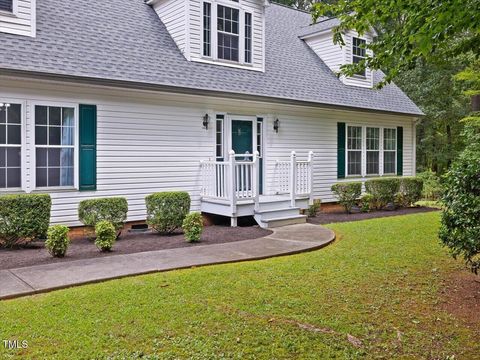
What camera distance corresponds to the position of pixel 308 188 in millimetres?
11328

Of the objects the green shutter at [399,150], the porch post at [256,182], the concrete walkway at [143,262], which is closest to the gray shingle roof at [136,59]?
the green shutter at [399,150]

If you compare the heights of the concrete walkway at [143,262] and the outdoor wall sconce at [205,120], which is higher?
the outdoor wall sconce at [205,120]

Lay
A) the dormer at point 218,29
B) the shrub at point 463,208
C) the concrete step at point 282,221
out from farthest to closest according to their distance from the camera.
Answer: the dormer at point 218,29 < the concrete step at point 282,221 < the shrub at point 463,208

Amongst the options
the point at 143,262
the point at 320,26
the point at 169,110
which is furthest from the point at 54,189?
the point at 320,26

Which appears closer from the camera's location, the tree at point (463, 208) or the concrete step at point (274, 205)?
the tree at point (463, 208)

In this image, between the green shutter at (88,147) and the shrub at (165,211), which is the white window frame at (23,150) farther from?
the shrub at (165,211)

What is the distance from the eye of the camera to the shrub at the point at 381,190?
1318 centimetres

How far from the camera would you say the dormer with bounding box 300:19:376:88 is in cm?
1448

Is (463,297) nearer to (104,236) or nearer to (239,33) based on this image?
(104,236)

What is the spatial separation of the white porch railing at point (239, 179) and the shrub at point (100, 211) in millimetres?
2351

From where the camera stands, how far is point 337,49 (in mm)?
14594

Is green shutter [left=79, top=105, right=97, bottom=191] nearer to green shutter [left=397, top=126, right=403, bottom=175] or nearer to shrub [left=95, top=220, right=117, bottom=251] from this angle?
shrub [left=95, top=220, right=117, bottom=251]

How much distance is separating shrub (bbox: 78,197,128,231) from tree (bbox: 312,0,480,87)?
189 inches

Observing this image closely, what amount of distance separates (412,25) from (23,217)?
21.3 feet
